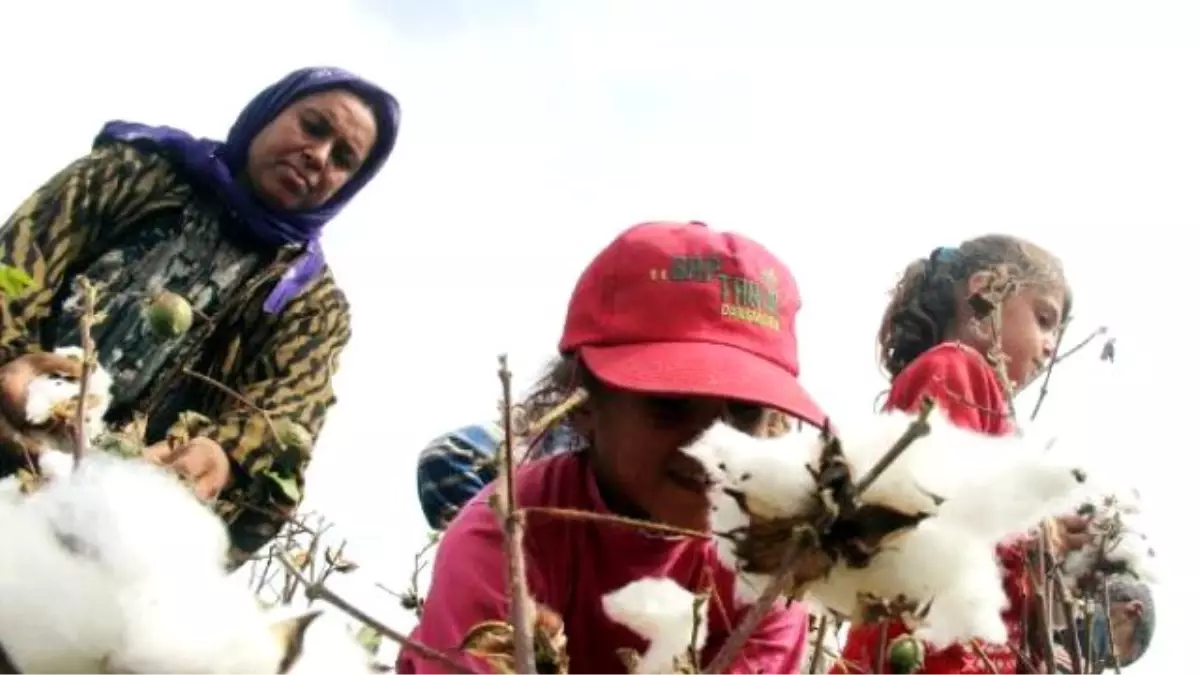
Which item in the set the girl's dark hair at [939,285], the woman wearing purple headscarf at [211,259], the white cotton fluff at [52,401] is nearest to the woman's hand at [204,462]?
the woman wearing purple headscarf at [211,259]

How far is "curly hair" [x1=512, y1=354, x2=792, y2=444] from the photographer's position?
58.5 inches

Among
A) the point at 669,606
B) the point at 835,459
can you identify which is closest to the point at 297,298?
the point at 669,606

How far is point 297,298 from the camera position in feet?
7.48

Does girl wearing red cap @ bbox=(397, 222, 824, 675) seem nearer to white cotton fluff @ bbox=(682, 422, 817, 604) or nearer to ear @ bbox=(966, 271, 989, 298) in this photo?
white cotton fluff @ bbox=(682, 422, 817, 604)

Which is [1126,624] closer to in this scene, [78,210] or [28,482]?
[78,210]

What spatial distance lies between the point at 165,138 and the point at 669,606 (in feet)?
5.58

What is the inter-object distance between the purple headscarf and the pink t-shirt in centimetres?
74

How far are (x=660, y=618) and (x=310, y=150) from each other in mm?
1729

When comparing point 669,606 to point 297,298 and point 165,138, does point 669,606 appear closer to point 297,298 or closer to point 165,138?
point 297,298

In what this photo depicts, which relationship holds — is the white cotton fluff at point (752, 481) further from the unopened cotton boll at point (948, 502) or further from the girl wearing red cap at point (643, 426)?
the girl wearing red cap at point (643, 426)

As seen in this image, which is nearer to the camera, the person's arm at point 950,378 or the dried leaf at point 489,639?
the dried leaf at point 489,639

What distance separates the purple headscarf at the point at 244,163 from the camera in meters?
2.30

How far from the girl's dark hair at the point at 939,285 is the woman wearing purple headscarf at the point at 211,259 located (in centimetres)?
117

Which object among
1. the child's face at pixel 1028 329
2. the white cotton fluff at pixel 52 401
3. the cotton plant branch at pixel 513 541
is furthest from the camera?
the child's face at pixel 1028 329
